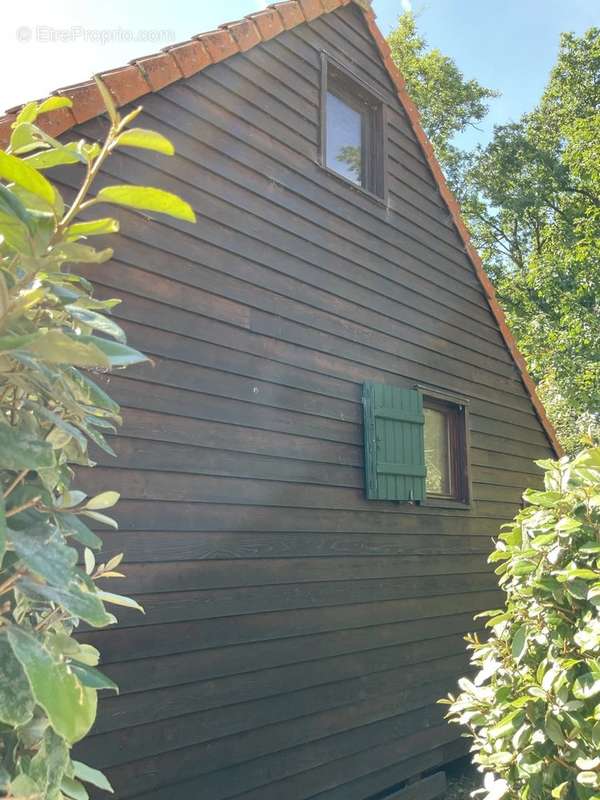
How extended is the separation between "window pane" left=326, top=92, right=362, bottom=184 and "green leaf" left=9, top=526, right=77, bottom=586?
505 cm

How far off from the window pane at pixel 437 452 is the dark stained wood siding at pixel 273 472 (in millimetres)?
279

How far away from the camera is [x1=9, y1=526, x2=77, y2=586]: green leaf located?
904 millimetres

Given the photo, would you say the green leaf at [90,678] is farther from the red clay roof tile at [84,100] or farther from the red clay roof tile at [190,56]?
the red clay roof tile at [190,56]

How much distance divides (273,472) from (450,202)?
3593 millimetres

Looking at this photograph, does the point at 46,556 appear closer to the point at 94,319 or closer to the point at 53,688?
the point at 53,688

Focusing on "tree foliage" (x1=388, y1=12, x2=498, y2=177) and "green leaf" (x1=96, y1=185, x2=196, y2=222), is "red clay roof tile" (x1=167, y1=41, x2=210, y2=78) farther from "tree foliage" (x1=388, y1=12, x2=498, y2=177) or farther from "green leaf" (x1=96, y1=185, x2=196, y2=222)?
"tree foliage" (x1=388, y1=12, x2=498, y2=177)

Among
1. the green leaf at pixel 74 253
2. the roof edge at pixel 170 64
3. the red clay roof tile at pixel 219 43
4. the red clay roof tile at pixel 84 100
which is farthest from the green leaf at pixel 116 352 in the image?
the red clay roof tile at pixel 219 43

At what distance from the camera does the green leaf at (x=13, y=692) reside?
908mm

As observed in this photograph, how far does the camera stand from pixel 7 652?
0.95 metres

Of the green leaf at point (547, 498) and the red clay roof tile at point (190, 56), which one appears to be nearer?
the green leaf at point (547, 498)

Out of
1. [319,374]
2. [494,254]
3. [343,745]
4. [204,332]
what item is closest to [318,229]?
[319,374]

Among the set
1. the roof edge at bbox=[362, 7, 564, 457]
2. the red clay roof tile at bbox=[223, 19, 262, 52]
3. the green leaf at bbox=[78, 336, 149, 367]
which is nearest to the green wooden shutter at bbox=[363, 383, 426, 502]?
the roof edge at bbox=[362, 7, 564, 457]

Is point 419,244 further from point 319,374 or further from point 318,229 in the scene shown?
point 319,374

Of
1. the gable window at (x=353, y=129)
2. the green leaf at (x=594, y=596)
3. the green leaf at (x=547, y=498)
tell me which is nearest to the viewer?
the green leaf at (x=594, y=596)
